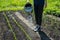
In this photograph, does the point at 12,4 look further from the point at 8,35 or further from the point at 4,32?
the point at 8,35

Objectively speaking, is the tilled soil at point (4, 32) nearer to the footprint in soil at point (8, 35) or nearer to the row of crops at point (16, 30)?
the footprint in soil at point (8, 35)

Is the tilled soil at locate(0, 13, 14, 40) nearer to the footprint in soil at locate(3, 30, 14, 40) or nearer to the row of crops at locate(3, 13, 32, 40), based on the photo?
the footprint in soil at locate(3, 30, 14, 40)

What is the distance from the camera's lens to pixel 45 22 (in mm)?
6781

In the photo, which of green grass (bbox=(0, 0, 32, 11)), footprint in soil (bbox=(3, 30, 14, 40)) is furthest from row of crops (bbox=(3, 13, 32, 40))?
green grass (bbox=(0, 0, 32, 11))

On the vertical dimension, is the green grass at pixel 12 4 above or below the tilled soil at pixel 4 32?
below

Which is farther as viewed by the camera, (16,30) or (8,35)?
(16,30)

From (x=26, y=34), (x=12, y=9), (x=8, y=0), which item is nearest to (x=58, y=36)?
(x=26, y=34)

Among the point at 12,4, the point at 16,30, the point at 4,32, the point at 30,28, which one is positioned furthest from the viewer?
the point at 12,4

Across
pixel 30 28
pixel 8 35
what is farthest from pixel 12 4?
pixel 8 35

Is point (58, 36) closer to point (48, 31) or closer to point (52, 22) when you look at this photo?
point (48, 31)

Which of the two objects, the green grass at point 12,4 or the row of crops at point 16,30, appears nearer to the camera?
the row of crops at point 16,30

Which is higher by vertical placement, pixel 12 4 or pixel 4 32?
pixel 4 32

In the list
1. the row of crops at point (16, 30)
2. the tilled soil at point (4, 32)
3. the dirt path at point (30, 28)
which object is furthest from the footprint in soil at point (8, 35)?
the dirt path at point (30, 28)

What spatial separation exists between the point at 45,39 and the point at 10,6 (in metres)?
5.69
